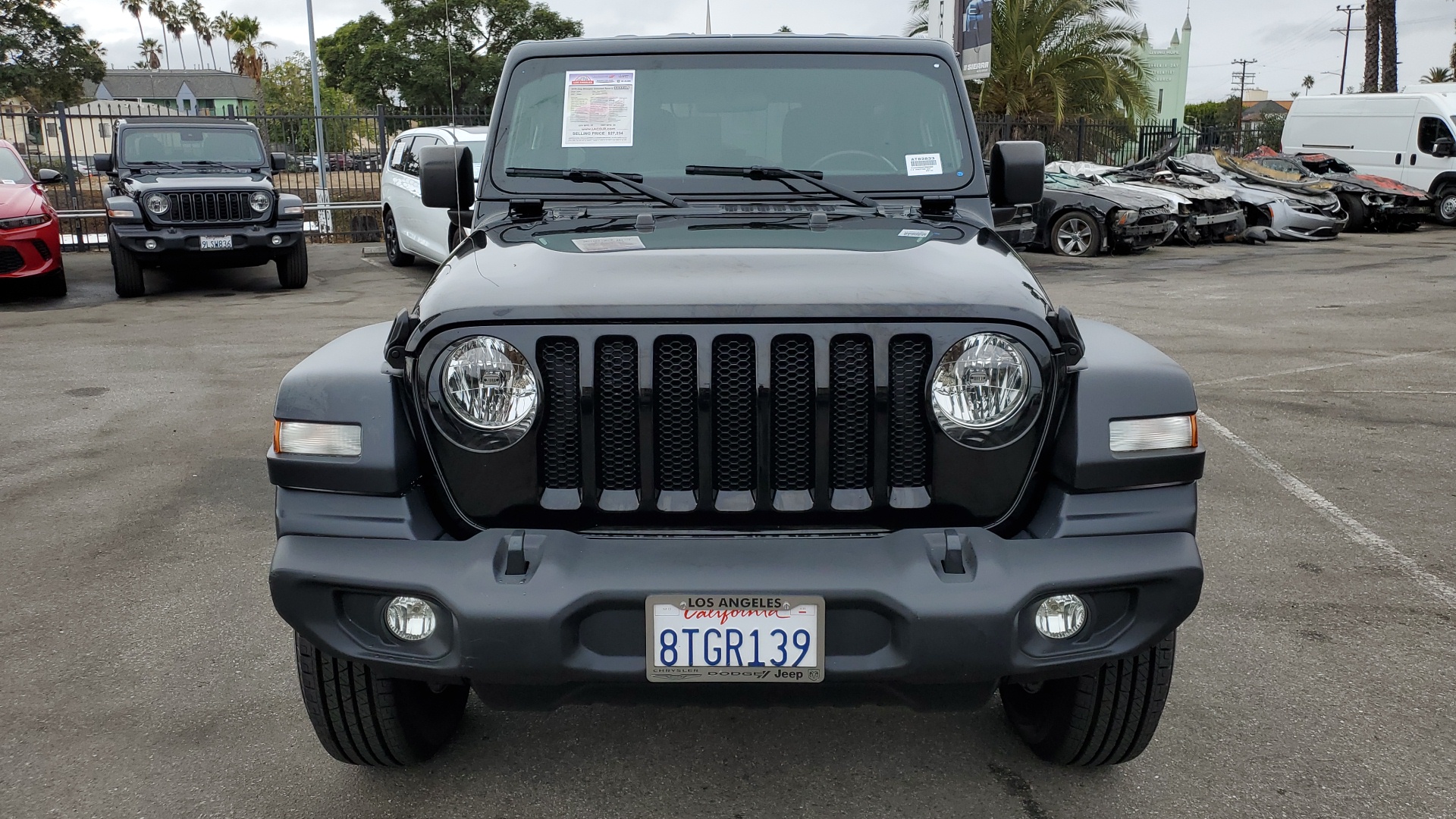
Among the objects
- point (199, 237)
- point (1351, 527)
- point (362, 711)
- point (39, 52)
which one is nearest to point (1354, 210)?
point (1351, 527)

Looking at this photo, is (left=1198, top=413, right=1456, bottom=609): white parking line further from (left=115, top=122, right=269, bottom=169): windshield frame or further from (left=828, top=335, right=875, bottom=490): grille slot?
(left=115, top=122, right=269, bottom=169): windshield frame

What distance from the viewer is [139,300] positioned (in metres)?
11.6

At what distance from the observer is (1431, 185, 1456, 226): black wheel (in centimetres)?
2047

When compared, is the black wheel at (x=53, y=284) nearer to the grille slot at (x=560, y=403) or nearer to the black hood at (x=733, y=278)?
the black hood at (x=733, y=278)

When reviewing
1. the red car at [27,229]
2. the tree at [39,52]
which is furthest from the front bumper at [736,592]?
the tree at [39,52]

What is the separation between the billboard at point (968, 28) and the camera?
1294 cm

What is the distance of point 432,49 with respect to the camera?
48.7m

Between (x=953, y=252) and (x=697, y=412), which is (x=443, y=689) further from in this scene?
(x=953, y=252)

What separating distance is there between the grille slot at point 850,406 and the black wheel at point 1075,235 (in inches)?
553

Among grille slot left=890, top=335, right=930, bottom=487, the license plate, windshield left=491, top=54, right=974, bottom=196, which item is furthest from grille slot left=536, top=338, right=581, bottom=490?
windshield left=491, top=54, right=974, bottom=196

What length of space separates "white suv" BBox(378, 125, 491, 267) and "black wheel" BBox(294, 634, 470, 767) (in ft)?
26.4

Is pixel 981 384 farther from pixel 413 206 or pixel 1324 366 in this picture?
pixel 413 206

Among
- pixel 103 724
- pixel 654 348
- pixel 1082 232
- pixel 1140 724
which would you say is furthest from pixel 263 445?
pixel 1082 232

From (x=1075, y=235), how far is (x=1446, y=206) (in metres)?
9.66
